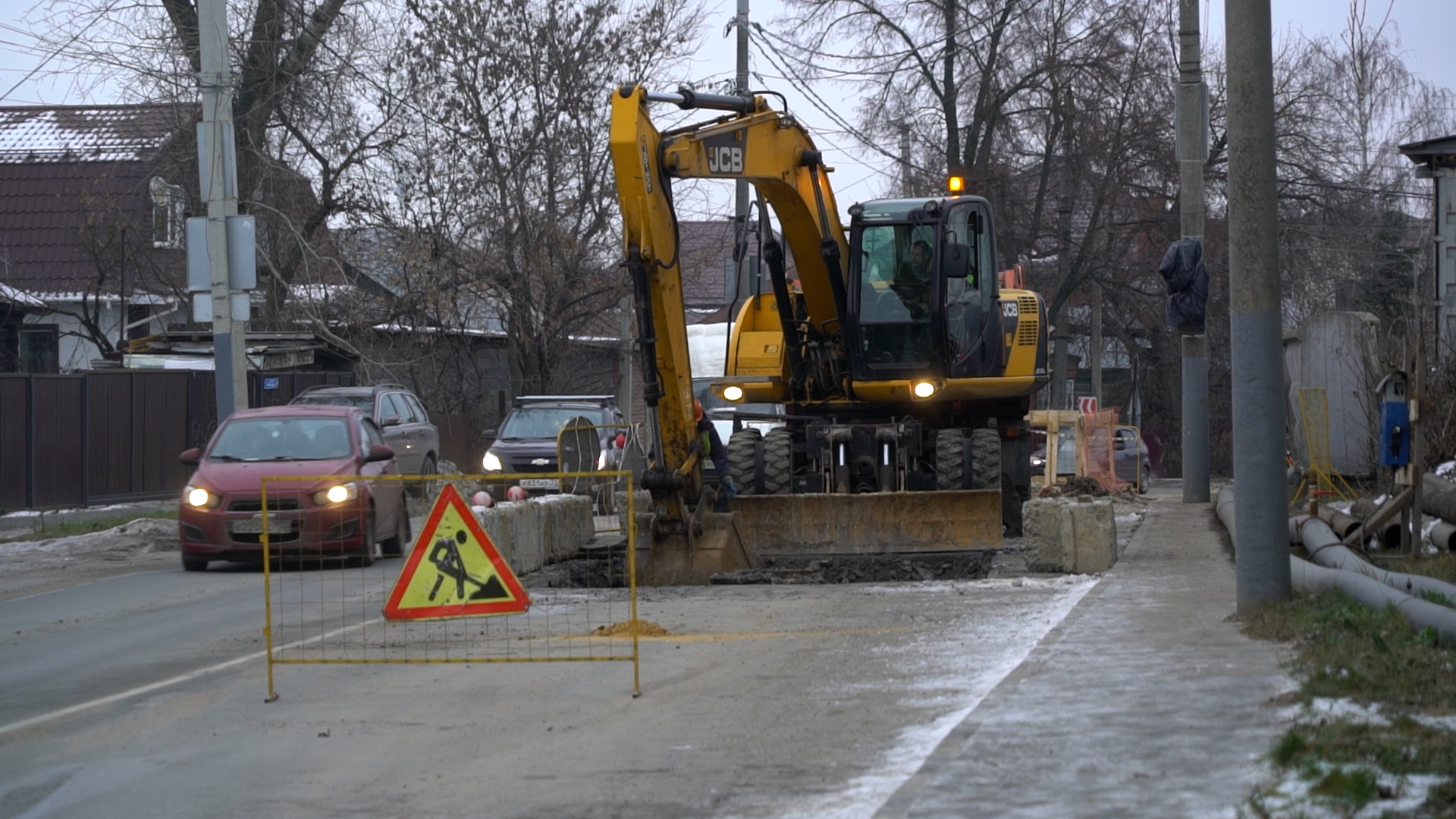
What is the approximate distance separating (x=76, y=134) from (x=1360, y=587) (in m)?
35.8

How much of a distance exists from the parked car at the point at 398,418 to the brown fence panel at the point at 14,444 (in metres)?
3.90

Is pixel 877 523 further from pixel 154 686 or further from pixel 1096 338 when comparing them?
pixel 1096 338

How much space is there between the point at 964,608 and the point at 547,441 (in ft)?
44.2

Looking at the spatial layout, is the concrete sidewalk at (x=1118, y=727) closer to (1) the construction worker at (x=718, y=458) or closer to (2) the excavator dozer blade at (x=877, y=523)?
(2) the excavator dozer blade at (x=877, y=523)

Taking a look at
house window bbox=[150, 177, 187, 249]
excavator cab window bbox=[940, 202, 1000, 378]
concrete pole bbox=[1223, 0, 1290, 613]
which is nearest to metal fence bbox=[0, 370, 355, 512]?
house window bbox=[150, 177, 187, 249]

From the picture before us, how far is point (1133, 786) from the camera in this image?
5.47 meters

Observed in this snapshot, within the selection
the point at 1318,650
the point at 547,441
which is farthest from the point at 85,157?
the point at 1318,650

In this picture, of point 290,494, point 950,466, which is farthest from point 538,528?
point 950,466

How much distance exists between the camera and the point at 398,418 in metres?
22.8

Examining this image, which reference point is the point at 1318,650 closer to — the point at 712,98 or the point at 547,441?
the point at 712,98

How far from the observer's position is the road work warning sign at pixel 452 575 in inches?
336

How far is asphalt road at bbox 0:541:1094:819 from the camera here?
20.3 ft

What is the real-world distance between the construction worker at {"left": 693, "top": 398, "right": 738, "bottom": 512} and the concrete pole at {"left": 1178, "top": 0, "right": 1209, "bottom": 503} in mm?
7988

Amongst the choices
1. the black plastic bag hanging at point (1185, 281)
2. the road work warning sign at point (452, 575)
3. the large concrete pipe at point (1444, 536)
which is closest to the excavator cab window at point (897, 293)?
the black plastic bag hanging at point (1185, 281)
